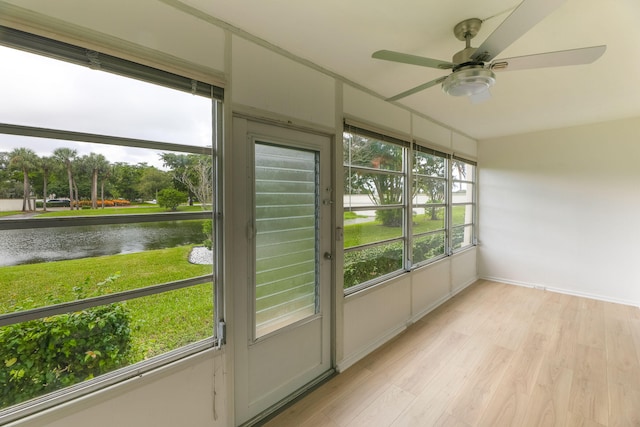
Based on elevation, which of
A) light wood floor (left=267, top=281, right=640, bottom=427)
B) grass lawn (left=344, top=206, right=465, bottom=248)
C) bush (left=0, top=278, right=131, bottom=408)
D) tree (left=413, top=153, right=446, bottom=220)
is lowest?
light wood floor (left=267, top=281, right=640, bottom=427)

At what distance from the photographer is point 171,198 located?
1.45 metres

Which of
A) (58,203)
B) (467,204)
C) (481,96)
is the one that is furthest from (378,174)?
(467,204)

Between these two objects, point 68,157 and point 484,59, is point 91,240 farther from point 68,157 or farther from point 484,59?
point 484,59

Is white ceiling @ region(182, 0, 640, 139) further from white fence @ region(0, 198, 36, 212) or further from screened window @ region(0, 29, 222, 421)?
white fence @ region(0, 198, 36, 212)

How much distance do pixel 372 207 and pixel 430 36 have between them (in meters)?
1.46

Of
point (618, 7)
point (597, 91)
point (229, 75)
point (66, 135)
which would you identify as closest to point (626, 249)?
point (597, 91)

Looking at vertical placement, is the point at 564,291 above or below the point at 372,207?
below

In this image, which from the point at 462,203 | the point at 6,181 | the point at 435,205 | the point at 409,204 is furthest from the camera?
the point at 462,203

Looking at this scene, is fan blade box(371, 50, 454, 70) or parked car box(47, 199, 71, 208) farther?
fan blade box(371, 50, 454, 70)

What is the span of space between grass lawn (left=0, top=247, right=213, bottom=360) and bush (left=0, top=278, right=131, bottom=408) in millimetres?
48

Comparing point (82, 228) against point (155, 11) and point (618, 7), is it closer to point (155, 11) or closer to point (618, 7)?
point (155, 11)

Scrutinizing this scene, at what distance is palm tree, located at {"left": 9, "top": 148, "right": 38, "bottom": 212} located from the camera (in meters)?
1.06

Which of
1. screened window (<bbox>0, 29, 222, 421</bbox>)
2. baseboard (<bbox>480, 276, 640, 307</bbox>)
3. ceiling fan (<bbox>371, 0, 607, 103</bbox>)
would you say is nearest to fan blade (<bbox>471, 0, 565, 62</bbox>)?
ceiling fan (<bbox>371, 0, 607, 103</bbox>)

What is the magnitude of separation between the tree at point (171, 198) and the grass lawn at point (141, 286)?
24cm
